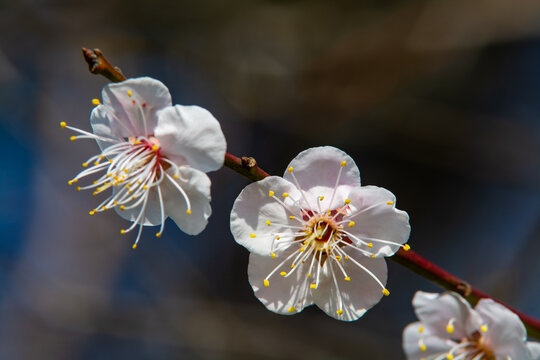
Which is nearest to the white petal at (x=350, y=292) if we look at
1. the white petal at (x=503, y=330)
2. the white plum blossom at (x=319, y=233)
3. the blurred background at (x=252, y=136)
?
the white plum blossom at (x=319, y=233)

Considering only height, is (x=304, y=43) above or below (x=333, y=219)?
above

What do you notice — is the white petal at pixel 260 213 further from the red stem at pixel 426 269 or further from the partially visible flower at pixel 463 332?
the partially visible flower at pixel 463 332

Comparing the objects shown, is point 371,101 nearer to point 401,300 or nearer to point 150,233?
point 401,300

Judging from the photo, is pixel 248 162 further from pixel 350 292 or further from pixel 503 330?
pixel 503 330

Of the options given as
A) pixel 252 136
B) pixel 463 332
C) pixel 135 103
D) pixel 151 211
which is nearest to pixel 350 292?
pixel 463 332

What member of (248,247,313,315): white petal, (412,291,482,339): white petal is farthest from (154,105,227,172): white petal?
(412,291,482,339): white petal

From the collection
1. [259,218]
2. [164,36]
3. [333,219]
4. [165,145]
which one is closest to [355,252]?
[333,219]
